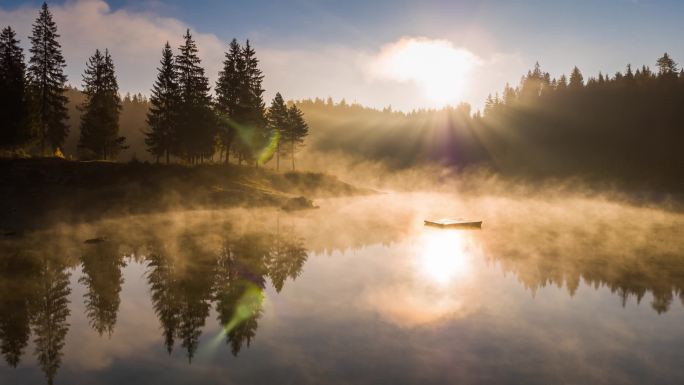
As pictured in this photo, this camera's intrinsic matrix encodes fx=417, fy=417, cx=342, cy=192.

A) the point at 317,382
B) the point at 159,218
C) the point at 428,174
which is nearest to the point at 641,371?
the point at 317,382

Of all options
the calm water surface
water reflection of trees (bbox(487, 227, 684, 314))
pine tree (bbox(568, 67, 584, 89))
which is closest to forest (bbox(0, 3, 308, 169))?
the calm water surface

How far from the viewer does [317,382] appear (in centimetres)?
973

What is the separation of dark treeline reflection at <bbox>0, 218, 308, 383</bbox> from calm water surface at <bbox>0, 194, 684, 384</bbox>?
3.4 inches

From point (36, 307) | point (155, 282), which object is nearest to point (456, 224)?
point (155, 282)

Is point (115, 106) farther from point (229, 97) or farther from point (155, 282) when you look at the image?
point (155, 282)

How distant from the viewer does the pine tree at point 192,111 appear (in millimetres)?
56250

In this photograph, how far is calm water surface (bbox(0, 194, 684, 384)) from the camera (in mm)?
10471

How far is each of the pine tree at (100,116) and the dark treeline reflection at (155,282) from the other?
114ft

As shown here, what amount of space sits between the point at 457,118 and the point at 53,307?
7774 inches

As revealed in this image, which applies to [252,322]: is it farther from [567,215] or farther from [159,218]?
[567,215]

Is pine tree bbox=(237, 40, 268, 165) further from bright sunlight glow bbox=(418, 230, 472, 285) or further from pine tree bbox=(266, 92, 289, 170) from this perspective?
bright sunlight glow bbox=(418, 230, 472, 285)

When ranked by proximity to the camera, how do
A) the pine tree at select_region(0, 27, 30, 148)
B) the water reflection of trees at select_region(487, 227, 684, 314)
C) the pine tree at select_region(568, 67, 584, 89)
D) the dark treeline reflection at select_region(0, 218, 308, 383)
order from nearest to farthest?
1. the dark treeline reflection at select_region(0, 218, 308, 383)
2. the water reflection of trees at select_region(487, 227, 684, 314)
3. the pine tree at select_region(0, 27, 30, 148)
4. the pine tree at select_region(568, 67, 584, 89)

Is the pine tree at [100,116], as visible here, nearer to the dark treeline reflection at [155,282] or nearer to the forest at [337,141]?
the forest at [337,141]

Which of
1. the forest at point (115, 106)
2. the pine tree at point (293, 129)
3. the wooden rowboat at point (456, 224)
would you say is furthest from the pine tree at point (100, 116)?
the wooden rowboat at point (456, 224)
